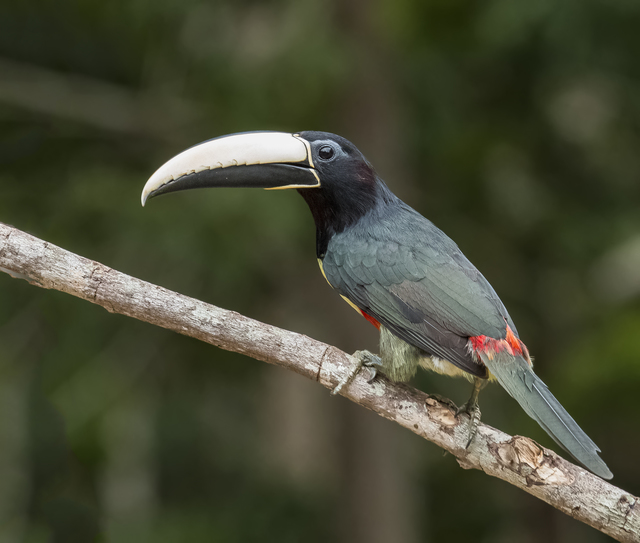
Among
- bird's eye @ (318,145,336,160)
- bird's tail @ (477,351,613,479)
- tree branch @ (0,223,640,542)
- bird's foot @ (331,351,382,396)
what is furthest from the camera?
bird's eye @ (318,145,336,160)

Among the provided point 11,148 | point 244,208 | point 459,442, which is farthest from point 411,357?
point 11,148

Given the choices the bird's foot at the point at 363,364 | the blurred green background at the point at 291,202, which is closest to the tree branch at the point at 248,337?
the bird's foot at the point at 363,364

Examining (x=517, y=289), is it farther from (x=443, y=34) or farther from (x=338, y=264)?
(x=338, y=264)

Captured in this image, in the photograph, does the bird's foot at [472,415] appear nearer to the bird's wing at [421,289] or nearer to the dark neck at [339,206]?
the bird's wing at [421,289]

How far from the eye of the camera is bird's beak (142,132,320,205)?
3023 millimetres

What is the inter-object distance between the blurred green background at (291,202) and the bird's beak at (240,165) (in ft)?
7.97

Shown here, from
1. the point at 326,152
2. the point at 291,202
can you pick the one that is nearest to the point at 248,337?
the point at 326,152

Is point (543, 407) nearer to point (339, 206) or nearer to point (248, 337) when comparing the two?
point (248, 337)

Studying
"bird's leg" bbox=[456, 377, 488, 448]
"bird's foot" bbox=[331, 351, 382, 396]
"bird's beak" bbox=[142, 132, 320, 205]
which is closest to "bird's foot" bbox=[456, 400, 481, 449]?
"bird's leg" bbox=[456, 377, 488, 448]

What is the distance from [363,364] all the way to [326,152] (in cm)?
102

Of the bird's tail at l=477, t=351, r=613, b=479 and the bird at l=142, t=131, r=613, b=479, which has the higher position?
the bird at l=142, t=131, r=613, b=479

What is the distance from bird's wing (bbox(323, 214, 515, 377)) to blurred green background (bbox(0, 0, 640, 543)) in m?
2.52

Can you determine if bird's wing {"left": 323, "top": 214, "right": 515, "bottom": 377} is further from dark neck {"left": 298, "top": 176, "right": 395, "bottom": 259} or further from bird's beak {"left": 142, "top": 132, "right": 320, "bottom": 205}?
bird's beak {"left": 142, "top": 132, "right": 320, "bottom": 205}

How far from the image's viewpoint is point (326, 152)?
10.8ft
